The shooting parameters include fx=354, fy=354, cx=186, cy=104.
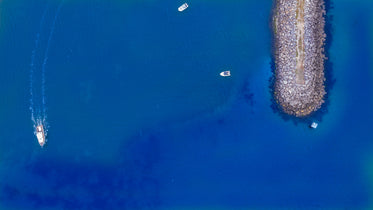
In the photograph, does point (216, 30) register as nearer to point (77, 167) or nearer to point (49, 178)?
point (77, 167)

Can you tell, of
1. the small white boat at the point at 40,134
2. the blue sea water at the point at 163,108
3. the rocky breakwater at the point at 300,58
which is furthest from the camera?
the small white boat at the point at 40,134

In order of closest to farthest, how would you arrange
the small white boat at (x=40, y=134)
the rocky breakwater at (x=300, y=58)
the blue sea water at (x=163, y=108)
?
the rocky breakwater at (x=300, y=58) → the blue sea water at (x=163, y=108) → the small white boat at (x=40, y=134)

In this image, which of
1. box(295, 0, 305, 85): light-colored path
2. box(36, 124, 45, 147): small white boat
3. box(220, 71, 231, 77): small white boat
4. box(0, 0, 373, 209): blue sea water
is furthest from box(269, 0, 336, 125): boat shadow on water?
box(36, 124, 45, 147): small white boat

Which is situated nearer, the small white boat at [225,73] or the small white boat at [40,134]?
the small white boat at [225,73]

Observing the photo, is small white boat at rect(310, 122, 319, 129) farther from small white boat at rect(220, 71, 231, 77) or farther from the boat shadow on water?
small white boat at rect(220, 71, 231, 77)

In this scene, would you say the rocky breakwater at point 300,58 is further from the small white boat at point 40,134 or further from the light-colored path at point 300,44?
the small white boat at point 40,134

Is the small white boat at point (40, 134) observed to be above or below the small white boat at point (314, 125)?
above

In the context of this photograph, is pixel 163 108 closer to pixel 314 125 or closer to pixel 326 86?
pixel 314 125

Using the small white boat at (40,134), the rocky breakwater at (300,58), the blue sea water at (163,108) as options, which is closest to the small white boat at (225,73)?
the blue sea water at (163,108)

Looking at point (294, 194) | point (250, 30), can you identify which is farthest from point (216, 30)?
point (294, 194)
